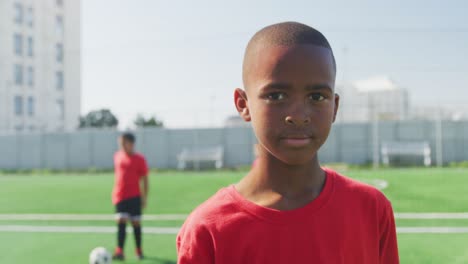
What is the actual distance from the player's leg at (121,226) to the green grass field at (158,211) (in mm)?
184

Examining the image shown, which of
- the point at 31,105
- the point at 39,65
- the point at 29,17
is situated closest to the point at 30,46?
the point at 39,65

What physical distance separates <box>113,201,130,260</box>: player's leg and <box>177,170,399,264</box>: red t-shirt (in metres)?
5.26

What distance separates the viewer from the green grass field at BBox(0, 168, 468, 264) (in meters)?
6.23

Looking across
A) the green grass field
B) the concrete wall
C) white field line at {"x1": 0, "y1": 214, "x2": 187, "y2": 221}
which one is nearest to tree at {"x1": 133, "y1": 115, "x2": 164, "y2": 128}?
the concrete wall

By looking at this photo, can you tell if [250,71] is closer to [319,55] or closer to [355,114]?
[319,55]

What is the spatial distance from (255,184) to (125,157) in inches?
234

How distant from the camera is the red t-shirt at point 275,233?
1.25 metres

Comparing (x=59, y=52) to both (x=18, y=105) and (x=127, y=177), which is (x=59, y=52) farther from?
(x=127, y=177)

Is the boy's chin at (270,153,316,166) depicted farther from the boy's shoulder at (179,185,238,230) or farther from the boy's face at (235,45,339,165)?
the boy's shoulder at (179,185,238,230)

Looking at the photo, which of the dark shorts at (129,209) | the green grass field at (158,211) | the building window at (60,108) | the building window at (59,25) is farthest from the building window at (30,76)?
the dark shorts at (129,209)

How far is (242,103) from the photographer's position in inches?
56.0

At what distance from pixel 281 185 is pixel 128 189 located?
5.72m

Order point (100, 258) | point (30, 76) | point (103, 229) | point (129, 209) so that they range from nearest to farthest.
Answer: point (100, 258) < point (129, 209) < point (103, 229) < point (30, 76)

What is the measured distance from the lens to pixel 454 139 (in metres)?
23.1
